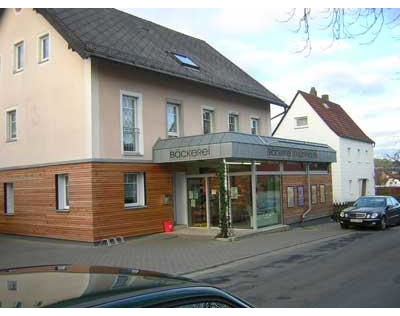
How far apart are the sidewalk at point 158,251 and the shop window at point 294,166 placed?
11.9 ft

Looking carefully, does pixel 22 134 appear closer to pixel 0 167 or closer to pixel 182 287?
pixel 0 167

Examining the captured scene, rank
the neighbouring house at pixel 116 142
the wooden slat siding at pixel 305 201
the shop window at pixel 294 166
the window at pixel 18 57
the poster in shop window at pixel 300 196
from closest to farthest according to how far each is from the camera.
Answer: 1. the neighbouring house at pixel 116 142
2. the window at pixel 18 57
3. the wooden slat siding at pixel 305 201
4. the shop window at pixel 294 166
5. the poster in shop window at pixel 300 196

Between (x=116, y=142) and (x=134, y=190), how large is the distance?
2.10m

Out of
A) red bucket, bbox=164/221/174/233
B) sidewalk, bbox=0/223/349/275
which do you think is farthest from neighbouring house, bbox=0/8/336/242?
sidewalk, bbox=0/223/349/275

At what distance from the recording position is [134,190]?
1928 centimetres

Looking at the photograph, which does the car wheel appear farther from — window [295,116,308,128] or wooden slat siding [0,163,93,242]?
window [295,116,308,128]

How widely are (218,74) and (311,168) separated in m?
6.75

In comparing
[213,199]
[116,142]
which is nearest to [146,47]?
[116,142]

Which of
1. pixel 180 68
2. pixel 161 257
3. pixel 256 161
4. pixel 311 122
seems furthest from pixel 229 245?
pixel 311 122

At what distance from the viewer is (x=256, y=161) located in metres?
19.8

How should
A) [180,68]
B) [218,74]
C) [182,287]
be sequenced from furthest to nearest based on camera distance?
[218,74] < [180,68] < [182,287]

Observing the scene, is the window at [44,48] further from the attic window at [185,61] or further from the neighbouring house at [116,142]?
the attic window at [185,61]

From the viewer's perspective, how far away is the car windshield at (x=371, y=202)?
21.8 meters

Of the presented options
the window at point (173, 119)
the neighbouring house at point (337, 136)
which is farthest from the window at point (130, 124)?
the neighbouring house at point (337, 136)
